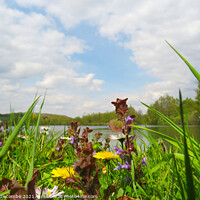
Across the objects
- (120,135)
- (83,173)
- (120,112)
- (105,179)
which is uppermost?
(120,112)

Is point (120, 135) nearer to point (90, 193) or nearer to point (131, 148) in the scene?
point (131, 148)

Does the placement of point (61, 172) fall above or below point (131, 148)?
below

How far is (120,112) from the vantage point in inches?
52.3

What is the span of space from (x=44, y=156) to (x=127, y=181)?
1626mm

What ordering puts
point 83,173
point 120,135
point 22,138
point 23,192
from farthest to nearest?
point 22,138 < point 120,135 < point 83,173 < point 23,192

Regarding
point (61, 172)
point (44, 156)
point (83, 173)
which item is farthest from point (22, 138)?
point (83, 173)

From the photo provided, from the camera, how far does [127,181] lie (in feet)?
4.58

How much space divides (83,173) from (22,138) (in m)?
2.66

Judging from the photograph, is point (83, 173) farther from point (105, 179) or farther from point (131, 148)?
point (105, 179)

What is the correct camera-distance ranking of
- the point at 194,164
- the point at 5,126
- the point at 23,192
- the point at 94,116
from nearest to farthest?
the point at 23,192, the point at 194,164, the point at 5,126, the point at 94,116

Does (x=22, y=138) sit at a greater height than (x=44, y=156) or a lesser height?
greater

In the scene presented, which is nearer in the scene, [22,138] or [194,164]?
[194,164]

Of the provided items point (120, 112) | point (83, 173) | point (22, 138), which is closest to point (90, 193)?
point (83, 173)

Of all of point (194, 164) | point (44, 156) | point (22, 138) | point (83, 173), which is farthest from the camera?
point (22, 138)
